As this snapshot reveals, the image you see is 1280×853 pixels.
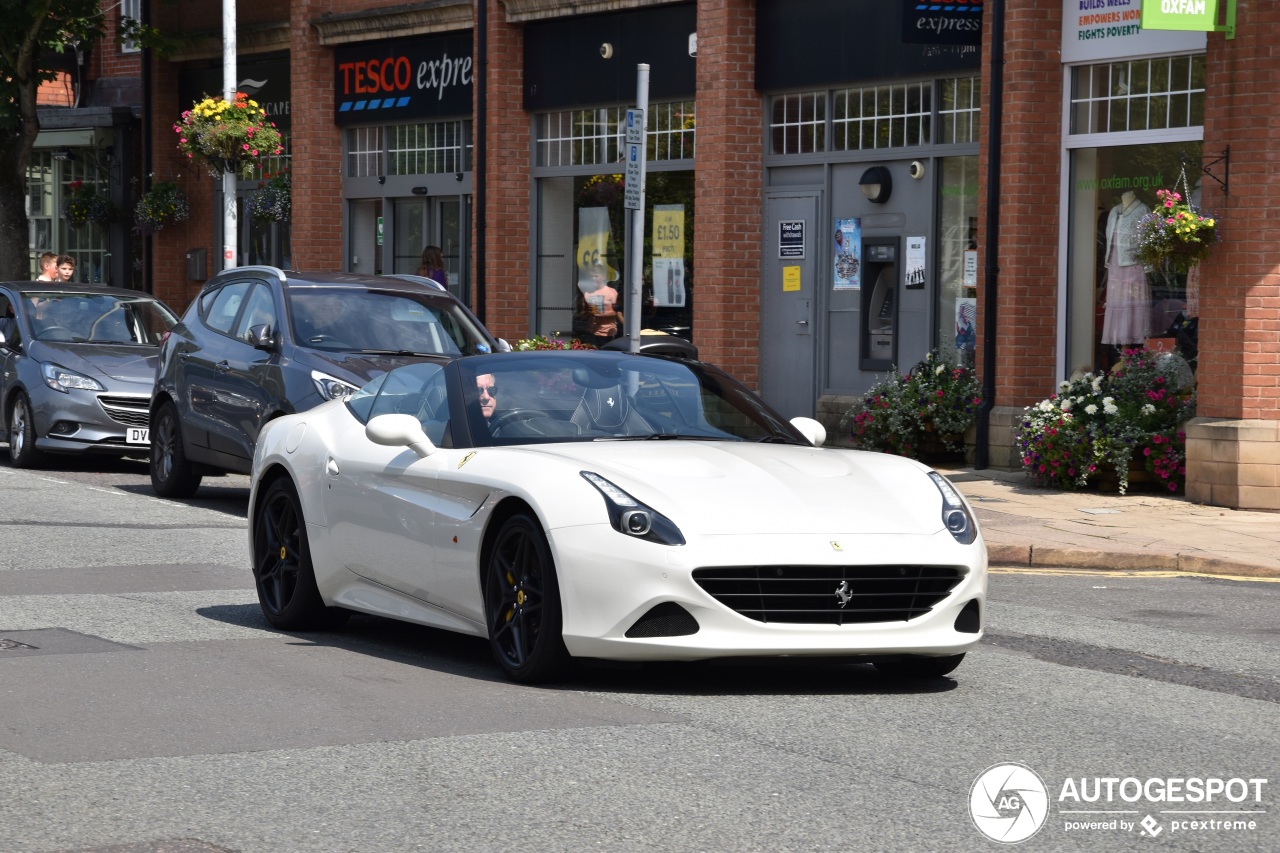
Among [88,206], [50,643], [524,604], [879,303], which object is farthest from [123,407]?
[88,206]

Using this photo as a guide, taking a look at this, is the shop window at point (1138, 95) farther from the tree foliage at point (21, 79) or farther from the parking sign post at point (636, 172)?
the tree foliage at point (21, 79)

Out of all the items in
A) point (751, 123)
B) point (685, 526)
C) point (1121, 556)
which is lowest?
point (1121, 556)

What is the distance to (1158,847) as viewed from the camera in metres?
5.16

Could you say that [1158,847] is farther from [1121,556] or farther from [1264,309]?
[1264,309]

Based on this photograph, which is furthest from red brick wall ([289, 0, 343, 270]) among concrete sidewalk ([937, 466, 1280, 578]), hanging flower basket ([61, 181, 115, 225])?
concrete sidewalk ([937, 466, 1280, 578])

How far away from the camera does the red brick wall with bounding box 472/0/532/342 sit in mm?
23734

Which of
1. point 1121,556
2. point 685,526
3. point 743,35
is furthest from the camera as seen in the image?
point 743,35

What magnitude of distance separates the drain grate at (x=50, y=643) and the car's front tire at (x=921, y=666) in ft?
10.4

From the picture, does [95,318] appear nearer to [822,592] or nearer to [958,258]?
[958,258]

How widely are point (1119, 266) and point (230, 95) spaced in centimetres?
1273

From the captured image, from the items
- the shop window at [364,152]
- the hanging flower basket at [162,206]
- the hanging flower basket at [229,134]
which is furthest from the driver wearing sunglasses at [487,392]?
the hanging flower basket at [162,206]

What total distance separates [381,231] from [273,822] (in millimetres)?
22195

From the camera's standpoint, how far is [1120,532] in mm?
13289

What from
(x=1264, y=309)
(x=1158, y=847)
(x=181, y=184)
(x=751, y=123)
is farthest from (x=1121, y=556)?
(x=181, y=184)
